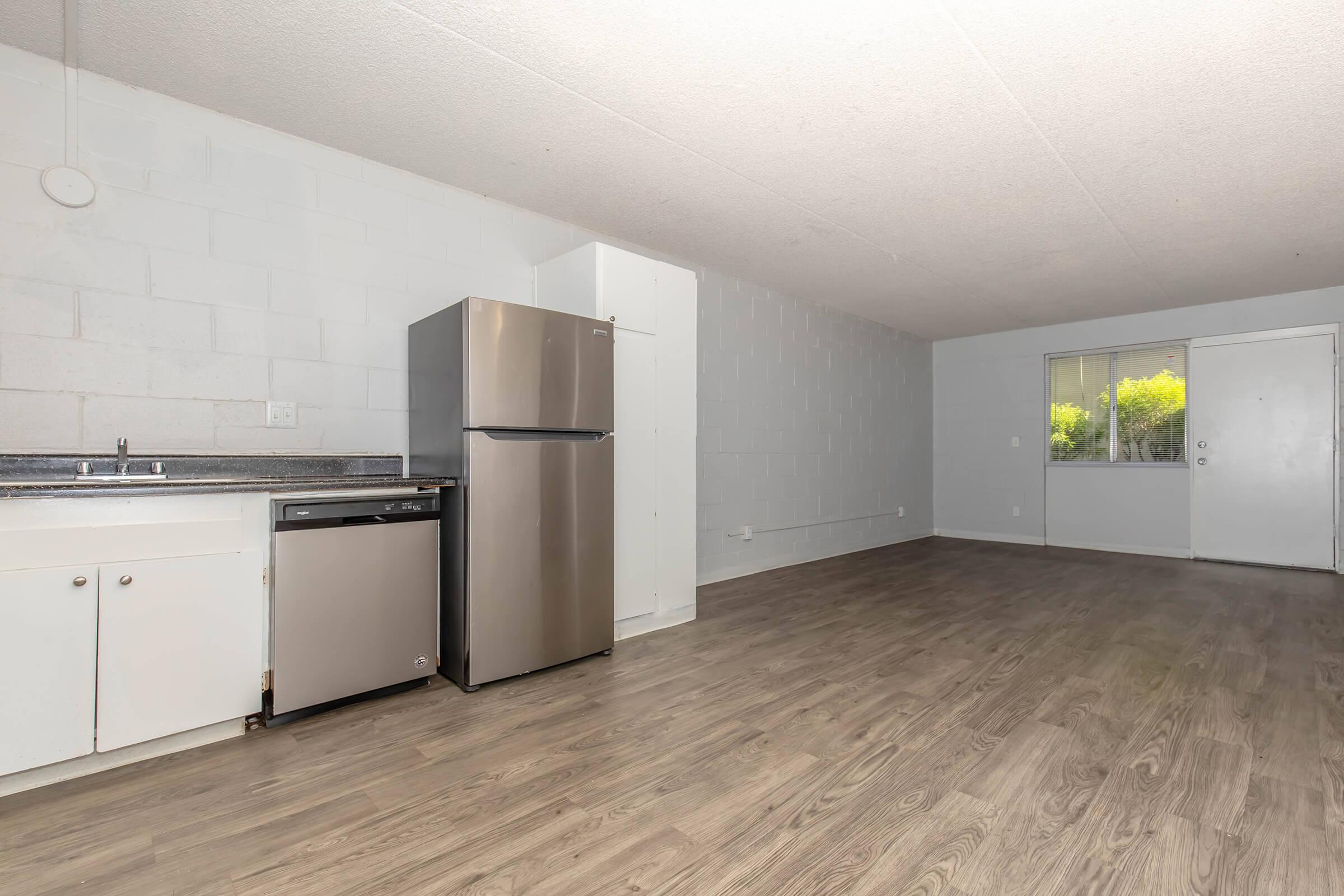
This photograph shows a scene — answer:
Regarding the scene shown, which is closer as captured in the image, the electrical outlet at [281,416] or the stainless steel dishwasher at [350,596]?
the stainless steel dishwasher at [350,596]

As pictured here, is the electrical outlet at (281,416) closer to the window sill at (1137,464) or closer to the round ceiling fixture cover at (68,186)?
the round ceiling fixture cover at (68,186)

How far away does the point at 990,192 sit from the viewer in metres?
3.45

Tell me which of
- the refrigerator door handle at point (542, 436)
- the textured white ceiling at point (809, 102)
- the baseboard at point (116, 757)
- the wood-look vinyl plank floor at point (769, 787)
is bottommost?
the wood-look vinyl plank floor at point (769, 787)

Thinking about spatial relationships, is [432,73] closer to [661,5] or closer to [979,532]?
[661,5]

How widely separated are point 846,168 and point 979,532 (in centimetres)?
567

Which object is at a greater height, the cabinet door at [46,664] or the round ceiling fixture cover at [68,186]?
the round ceiling fixture cover at [68,186]

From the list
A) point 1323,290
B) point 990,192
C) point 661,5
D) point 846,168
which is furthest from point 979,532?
point 661,5

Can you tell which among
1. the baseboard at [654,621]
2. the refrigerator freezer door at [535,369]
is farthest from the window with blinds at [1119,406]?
the refrigerator freezer door at [535,369]

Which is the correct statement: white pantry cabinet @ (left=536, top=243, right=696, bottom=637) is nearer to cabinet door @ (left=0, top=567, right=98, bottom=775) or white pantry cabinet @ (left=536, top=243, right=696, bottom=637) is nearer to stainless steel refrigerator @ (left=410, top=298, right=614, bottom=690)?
stainless steel refrigerator @ (left=410, top=298, right=614, bottom=690)

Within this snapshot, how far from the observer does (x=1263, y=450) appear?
5.64 meters

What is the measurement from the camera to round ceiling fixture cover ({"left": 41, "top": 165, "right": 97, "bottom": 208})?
225cm

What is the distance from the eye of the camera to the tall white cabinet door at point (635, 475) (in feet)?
10.9

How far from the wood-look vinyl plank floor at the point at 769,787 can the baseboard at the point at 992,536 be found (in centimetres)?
384

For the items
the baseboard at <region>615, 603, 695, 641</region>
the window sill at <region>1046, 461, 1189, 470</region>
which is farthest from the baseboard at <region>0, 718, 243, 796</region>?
the window sill at <region>1046, 461, 1189, 470</region>
